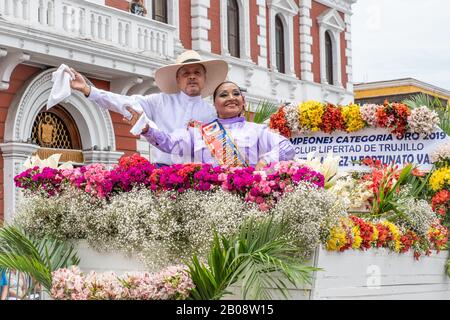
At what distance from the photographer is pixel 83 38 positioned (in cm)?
1406

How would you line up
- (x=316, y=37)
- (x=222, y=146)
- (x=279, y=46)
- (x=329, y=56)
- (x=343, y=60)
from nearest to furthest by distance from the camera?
(x=222, y=146), (x=279, y=46), (x=316, y=37), (x=329, y=56), (x=343, y=60)

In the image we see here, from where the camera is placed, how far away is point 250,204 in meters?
4.59

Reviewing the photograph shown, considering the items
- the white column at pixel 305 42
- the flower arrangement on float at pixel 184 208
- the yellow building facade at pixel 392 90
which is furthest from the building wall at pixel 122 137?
the yellow building facade at pixel 392 90

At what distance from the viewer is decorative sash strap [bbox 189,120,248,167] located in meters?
5.34

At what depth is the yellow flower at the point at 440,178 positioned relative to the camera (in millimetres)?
6711

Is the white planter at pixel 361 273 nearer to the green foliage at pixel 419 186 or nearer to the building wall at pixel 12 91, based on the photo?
the green foliage at pixel 419 186

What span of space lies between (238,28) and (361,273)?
1544cm

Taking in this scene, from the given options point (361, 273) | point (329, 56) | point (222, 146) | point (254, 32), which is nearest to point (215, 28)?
point (254, 32)

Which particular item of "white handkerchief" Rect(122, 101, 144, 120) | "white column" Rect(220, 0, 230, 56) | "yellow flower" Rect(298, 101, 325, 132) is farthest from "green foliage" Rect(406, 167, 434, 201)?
"white column" Rect(220, 0, 230, 56)

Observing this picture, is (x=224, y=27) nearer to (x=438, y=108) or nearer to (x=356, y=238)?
(x=438, y=108)

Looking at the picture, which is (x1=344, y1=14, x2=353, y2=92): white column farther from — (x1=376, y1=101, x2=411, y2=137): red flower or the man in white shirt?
the man in white shirt

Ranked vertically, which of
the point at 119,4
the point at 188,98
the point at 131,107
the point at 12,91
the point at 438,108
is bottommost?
the point at 131,107

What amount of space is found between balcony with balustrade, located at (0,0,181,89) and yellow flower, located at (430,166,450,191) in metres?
7.71
